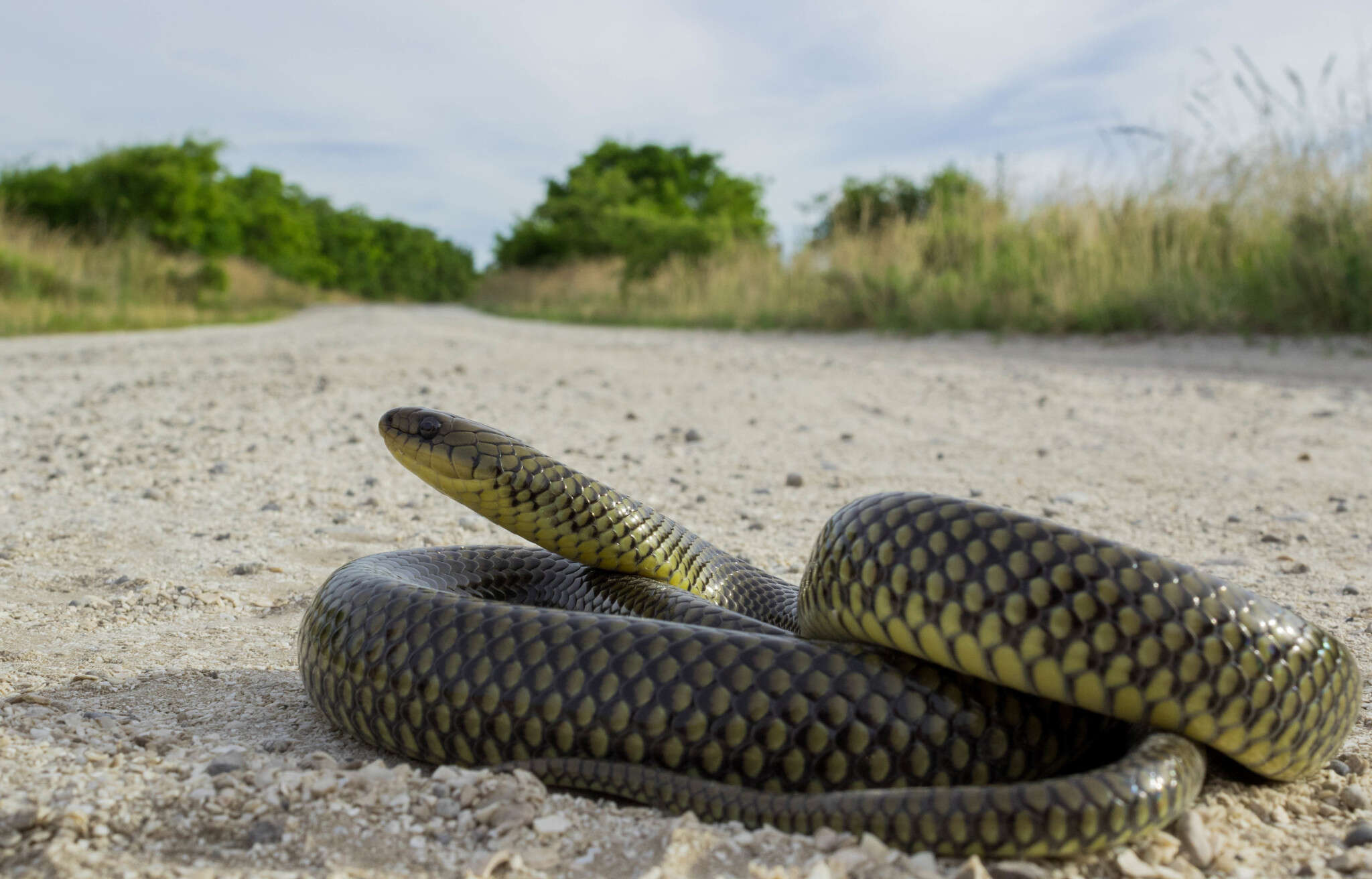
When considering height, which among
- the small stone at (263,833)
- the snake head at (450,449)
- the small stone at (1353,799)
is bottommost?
the small stone at (1353,799)

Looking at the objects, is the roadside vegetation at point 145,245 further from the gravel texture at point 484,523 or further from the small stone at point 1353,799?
the small stone at point 1353,799

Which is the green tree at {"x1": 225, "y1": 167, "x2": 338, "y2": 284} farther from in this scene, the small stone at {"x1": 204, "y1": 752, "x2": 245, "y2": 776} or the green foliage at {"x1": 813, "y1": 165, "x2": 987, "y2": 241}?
the small stone at {"x1": 204, "y1": 752, "x2": 245, "y2": 776}

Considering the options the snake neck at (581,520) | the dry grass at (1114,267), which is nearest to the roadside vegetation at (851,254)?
the dry grass at (1114,267)

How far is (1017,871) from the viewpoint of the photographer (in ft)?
5.07

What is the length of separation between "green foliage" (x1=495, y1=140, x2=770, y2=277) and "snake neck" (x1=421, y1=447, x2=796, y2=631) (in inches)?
894

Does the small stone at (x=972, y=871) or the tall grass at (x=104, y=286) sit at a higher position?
the tall grass at (x=104, y=286)

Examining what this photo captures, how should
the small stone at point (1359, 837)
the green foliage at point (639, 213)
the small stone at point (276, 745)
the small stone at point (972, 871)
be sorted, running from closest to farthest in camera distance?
the small stone at point (972, 871), the small stone at point (1359, 837), the small stone at point (276, 745), the green foliage at point (639, 213)

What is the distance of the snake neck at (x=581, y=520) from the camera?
2.79 meters

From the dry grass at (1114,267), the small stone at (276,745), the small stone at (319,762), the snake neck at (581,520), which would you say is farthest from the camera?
the dry grass at (1114,267)

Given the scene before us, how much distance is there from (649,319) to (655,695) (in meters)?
18.9

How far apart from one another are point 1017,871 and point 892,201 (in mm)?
29331

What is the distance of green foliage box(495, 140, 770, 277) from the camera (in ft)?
85.7

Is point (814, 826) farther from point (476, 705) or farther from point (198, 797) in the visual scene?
point (198, 797)

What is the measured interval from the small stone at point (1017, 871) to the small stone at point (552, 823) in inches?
26.9
